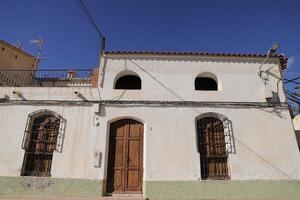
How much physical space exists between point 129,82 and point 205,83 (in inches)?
132

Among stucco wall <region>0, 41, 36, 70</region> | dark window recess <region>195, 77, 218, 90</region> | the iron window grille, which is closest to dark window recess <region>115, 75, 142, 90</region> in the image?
dark window recess <region>195, 77, 218, 90</region>

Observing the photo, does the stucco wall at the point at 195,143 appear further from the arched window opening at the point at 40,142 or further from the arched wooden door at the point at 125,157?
the arched window opening at the point at 40,142

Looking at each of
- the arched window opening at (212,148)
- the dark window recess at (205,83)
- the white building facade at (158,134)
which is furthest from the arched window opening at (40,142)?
the dark window recess at (205,83)

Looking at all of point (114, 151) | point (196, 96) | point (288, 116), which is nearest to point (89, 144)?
point (114, 151)

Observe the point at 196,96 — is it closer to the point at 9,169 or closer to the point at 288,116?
the point at 288,116

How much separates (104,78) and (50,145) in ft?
10.6

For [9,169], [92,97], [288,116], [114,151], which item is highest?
[92,97]

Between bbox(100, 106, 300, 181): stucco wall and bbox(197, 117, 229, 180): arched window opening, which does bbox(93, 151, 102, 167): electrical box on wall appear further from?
bbox(197, 117, 229, 180): arched window opening

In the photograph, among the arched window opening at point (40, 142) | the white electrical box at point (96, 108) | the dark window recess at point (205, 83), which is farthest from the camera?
the dark window recess at point (205, 83)

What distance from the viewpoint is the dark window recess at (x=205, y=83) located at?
9.80m

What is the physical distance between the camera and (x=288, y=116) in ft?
28.1

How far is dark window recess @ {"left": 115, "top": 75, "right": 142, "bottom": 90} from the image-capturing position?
9.67 meters

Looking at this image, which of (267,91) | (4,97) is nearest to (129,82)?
(4,97)

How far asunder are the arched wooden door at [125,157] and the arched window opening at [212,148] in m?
2.25
